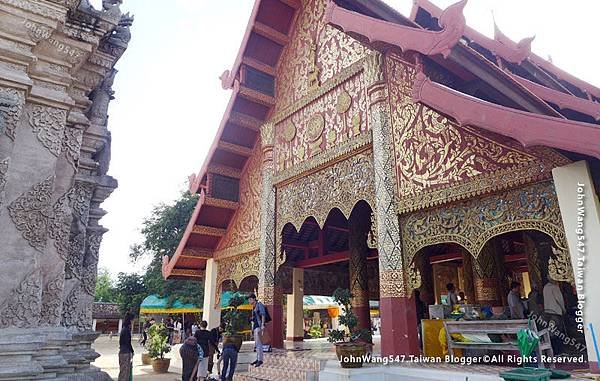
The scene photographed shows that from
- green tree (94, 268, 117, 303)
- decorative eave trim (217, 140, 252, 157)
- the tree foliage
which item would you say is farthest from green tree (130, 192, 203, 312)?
green tree (94, 268, 117, 303)

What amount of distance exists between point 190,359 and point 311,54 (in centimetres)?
594

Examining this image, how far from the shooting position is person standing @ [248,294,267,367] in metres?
6.79

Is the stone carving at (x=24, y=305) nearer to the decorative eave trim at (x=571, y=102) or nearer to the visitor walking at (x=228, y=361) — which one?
the visitor walking at (x=228, y=361)

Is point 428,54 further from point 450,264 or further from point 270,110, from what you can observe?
point 450,264

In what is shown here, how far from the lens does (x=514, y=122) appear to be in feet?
12.2

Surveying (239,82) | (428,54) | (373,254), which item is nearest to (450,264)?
(373,254)

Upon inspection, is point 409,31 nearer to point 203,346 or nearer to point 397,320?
point 397,320

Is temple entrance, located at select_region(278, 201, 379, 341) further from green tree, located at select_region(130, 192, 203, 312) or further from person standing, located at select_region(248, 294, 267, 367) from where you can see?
green tree, located at select_region(130, 192, 203, 312)

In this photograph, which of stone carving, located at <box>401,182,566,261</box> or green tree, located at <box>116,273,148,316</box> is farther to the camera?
green tree, located at <box>116,273,148,316</box>

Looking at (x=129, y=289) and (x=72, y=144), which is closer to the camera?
(x=72, y=144)

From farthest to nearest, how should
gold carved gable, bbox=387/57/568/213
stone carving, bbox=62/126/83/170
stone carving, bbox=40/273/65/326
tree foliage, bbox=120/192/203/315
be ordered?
tree foliage, bbox=120/192/203/315
gold carved gable, bbox=387/57/568/213
stone carving, bbox=62/126/83/170
stone carving, bbox=40/273/65/326

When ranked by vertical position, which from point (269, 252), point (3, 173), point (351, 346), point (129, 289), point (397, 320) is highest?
point (269, 252)

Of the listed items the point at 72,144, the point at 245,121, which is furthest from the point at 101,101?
the point at 245,121

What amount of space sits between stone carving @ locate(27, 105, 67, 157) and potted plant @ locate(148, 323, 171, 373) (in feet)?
27.9
